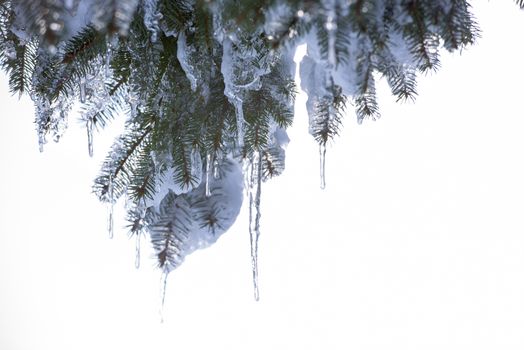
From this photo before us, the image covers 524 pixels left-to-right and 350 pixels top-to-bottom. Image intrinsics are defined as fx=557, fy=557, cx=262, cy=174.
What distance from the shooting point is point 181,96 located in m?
1.61

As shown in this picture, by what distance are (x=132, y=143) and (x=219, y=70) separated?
0.34 m

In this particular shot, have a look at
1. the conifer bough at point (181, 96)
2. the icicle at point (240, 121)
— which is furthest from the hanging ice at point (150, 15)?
the icicle at point (240, 121)

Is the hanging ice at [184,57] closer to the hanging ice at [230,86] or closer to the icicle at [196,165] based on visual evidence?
the hanging ice at [230,86]

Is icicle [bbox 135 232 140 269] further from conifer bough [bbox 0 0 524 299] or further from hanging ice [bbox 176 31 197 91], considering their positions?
hanging ice [bbox 176 31 197 91]

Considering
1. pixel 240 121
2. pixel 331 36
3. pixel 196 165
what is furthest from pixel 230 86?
pixel 331 36

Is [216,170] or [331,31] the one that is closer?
[331,31]

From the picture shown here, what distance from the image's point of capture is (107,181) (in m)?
1.72

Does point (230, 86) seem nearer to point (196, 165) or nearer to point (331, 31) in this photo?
point (196, 165)

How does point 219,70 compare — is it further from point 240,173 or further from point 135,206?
point 135,206

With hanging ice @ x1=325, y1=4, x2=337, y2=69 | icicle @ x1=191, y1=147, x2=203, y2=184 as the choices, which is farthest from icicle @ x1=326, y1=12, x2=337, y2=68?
icicle @ x1=191, y1=147, x2=203, y2=184

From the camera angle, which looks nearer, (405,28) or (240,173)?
(405,28)

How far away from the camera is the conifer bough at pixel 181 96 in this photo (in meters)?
1.45

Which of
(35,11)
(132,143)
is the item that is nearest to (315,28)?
(35,11)

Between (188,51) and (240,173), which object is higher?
(188,51)
